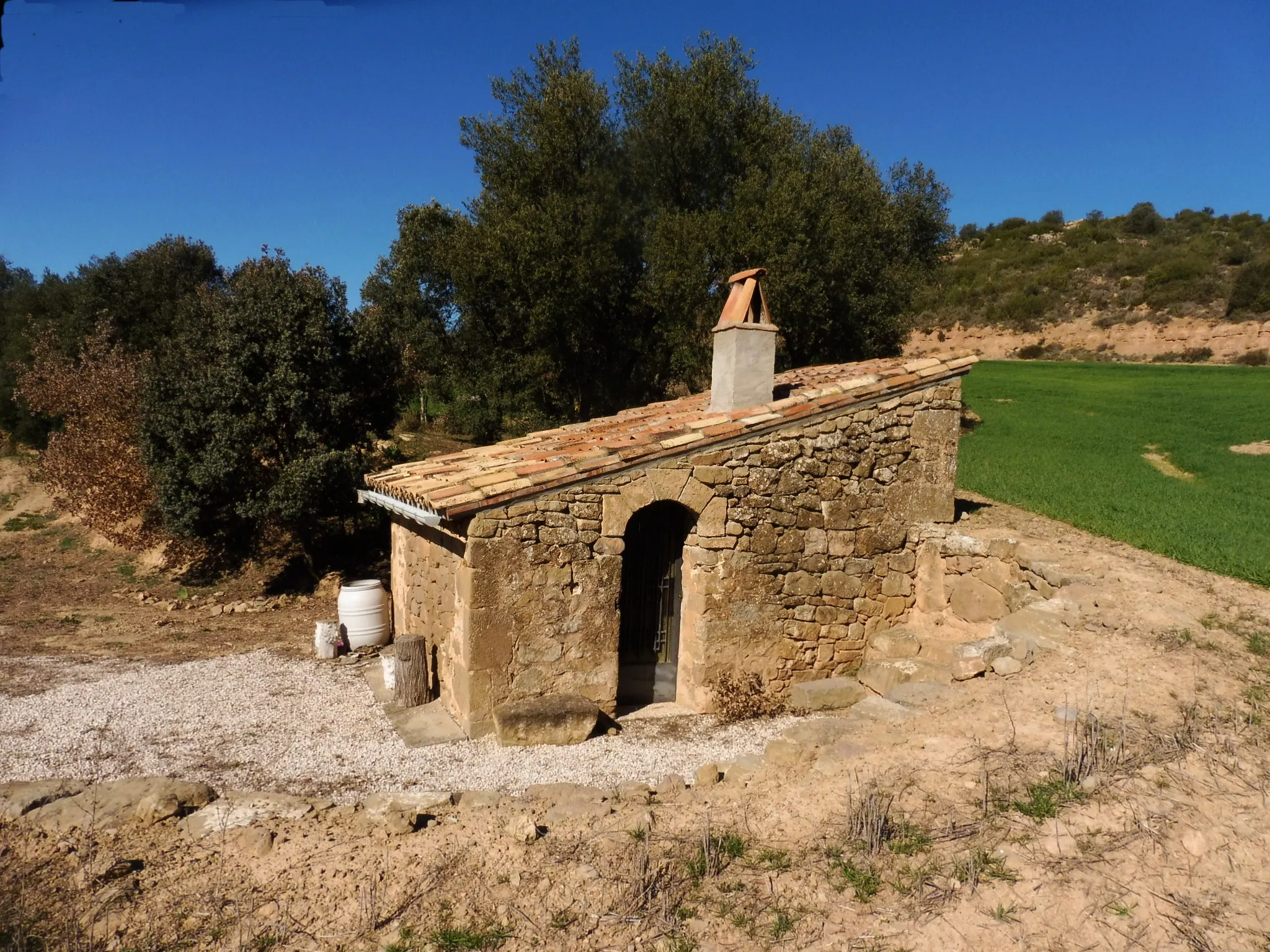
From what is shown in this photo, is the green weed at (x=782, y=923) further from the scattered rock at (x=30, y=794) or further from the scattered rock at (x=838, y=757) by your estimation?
the scattered rock at (x=30, y=794)

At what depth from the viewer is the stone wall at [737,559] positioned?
7.19 meters

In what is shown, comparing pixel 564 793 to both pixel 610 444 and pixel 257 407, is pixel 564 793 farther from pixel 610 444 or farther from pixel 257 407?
pixel 257 407

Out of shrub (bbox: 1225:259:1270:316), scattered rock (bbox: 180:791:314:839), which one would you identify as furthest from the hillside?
scattered rock (bbox: 180:791:314:839)

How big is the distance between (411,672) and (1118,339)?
46715 mm

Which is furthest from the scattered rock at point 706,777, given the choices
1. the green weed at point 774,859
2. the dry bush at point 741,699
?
the dry bush at point 741,699

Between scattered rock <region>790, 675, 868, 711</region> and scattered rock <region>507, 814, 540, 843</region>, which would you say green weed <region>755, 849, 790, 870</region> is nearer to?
scattered rock <region>507, 814, 540, 843</region>

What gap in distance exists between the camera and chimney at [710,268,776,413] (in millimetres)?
8531

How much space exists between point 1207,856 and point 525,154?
1482 centimetres

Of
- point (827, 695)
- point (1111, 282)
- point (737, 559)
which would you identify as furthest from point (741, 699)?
point (1111, 282)

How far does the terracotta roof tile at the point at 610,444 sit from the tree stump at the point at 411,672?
1565 mm

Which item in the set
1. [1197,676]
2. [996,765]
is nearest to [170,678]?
[996,765]

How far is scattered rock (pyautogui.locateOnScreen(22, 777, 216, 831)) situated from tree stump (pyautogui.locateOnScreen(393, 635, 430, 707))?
266cm

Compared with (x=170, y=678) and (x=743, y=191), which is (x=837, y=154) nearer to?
(x=743, y=191)

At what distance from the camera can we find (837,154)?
1677 cm
